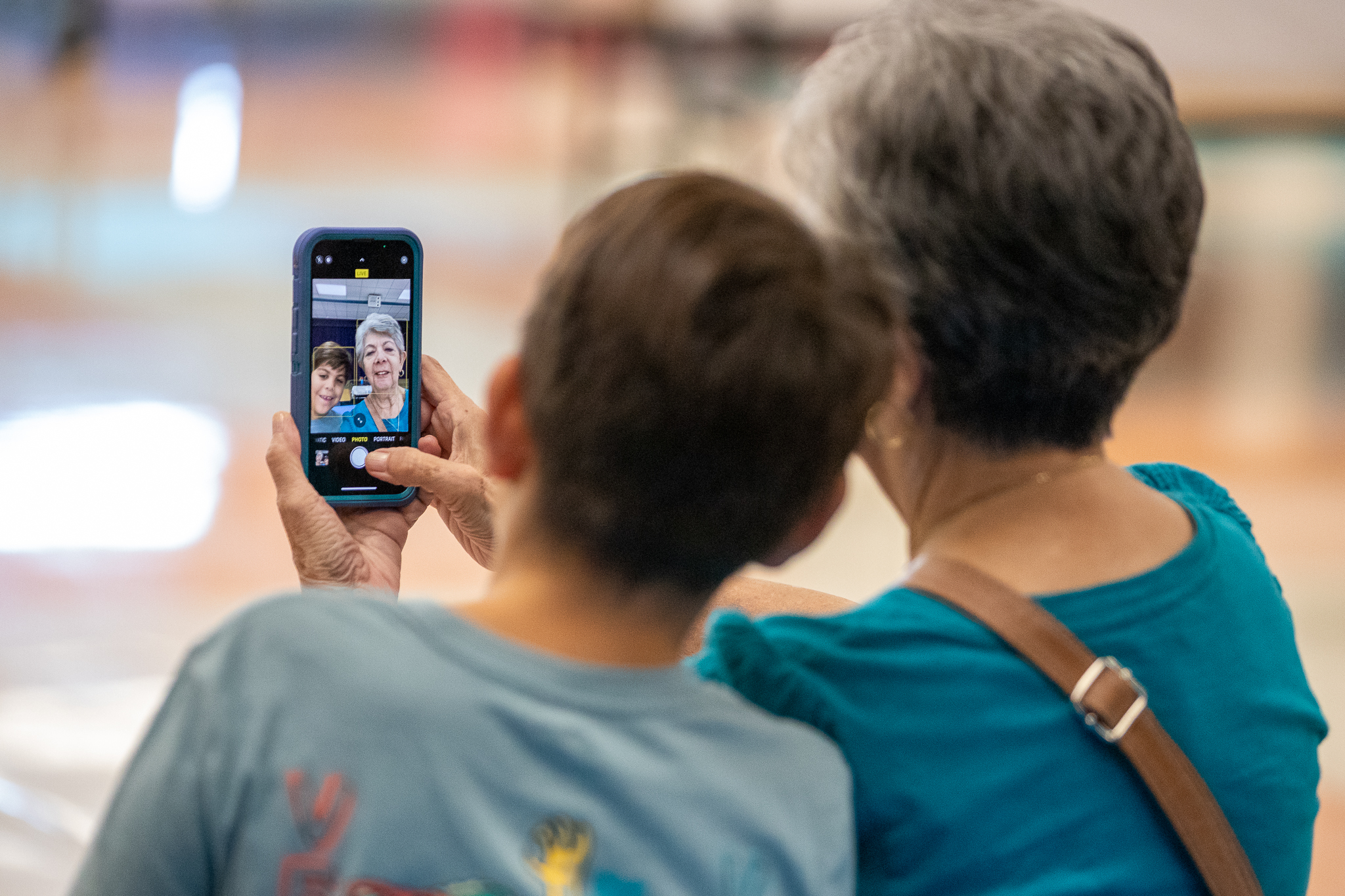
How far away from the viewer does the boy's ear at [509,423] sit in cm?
72

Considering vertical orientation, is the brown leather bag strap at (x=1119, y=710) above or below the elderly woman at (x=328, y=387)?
below

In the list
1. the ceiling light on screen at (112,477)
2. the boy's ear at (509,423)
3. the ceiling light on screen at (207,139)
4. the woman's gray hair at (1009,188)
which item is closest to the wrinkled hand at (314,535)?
the boy's ear at (509,423)

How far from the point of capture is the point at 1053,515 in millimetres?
864

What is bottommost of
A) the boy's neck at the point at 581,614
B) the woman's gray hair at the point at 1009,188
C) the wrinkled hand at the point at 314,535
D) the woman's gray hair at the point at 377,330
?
the wrinkled hand at the point at 314,535

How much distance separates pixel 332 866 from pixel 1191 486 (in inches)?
28.5

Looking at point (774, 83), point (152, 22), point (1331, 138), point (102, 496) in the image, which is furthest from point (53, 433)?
point (1331, 138)

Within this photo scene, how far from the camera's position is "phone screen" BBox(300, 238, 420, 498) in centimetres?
106

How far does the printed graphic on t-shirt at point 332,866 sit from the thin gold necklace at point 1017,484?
0.36m

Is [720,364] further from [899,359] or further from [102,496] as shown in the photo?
[102,496]

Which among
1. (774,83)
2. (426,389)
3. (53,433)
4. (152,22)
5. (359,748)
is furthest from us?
(152,22)

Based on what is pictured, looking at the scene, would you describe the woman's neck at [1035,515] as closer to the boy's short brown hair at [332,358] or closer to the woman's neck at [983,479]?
the woman's neck at [983,479]

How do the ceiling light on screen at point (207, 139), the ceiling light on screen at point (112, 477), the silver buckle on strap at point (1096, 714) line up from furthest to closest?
the ceiling light on screen at point (207, 139)
the ceiling light on screen at point (112, 477)
the silver buckle on strap at point (1096, 714)

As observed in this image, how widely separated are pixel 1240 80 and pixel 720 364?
8489 millimetres

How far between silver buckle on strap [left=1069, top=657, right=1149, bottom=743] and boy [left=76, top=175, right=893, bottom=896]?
0.58 ft
